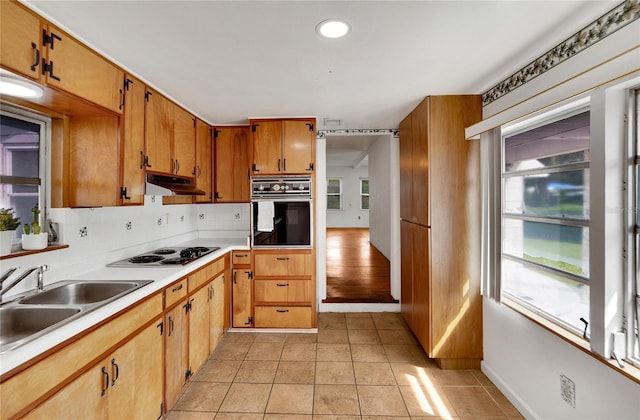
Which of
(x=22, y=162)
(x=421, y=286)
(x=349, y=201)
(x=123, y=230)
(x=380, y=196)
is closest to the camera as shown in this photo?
(x=22, y=162)

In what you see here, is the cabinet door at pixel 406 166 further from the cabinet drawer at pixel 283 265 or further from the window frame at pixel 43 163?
the window frame at pixel 43 163

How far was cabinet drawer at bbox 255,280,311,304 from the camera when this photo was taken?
2.98 metres

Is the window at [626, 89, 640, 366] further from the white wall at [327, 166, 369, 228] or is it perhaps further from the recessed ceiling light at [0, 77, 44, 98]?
the white wall at [327, 166, 369, 228]

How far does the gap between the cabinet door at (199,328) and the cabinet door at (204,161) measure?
3.98 feet

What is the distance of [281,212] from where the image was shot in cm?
299

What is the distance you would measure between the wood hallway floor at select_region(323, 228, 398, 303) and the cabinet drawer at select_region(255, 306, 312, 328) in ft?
2.14

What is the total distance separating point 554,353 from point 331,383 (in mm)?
1557

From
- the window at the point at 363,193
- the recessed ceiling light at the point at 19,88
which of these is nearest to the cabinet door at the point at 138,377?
the recessed ceiling light at the point at 19,88

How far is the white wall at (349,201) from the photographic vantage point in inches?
392

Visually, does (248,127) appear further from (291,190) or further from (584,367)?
(584,367)

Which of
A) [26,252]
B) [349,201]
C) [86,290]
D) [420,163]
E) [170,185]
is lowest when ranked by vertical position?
[86,290]

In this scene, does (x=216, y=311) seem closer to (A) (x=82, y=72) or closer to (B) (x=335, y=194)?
(A) (x=82, y=72)

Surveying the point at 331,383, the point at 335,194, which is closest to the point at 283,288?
the point at 331,383

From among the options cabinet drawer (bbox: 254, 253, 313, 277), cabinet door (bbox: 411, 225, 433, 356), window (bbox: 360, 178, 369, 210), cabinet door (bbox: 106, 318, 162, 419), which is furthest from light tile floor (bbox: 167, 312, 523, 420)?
window (bbox: 360, 178, 369, 210)
